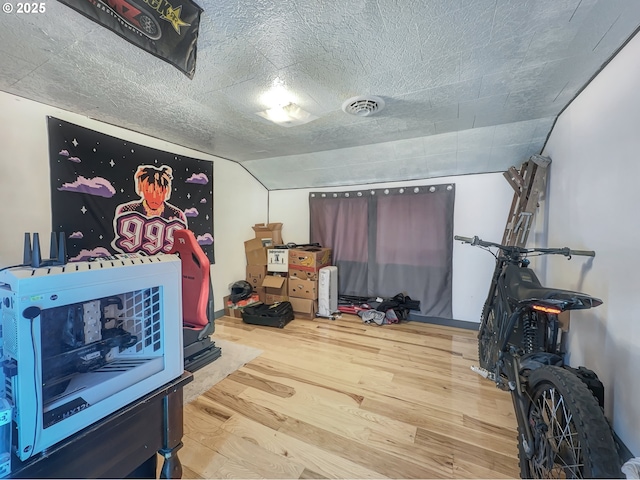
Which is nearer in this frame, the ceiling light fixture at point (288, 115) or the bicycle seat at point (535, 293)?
the bicycle seat at point (535, 293)

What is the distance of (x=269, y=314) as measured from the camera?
125 inches

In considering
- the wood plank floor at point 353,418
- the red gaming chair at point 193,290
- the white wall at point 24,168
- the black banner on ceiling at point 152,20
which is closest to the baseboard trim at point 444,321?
the wood plank floor at point 353,418

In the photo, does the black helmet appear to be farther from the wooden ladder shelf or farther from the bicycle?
the wooden ladder shelf

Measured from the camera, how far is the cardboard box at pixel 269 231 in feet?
12.5

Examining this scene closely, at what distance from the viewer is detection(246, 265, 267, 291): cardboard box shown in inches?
147

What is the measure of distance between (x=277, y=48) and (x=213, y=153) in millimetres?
2210

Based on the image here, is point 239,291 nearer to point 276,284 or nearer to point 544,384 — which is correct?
point 276,284

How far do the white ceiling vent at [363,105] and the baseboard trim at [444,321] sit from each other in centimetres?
258

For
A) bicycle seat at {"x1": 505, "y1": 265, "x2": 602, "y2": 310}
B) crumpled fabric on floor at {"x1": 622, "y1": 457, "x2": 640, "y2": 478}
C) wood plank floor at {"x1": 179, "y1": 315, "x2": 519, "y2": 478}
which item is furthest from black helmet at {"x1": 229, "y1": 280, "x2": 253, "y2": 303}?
crumpled fabric on floor at {"x1": 622, "y1": 457, "x2": 640, "y2": 478}

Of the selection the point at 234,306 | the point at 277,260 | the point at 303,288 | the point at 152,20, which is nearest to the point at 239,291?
the point at 234,306

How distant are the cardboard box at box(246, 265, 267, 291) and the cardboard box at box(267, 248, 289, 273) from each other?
113 millimetres

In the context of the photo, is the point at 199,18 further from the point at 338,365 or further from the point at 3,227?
the point at 338,365

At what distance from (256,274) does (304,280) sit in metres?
0.80

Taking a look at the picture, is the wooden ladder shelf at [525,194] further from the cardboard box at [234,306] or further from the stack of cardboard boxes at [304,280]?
the cardboard box at [234,306]
